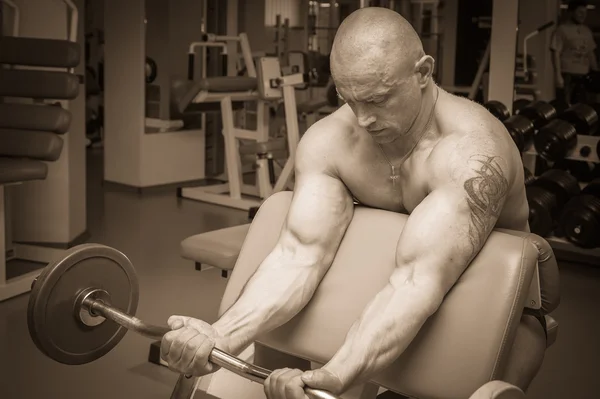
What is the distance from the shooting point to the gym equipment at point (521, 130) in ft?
15.0

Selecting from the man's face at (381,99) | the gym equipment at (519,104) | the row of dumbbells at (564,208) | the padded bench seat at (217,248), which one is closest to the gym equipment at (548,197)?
the row of dumbbells at (564,208)

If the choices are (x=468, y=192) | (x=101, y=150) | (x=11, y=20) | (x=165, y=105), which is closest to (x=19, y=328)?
(x=11, y=20)

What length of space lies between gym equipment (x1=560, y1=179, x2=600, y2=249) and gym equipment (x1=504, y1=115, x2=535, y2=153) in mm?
480

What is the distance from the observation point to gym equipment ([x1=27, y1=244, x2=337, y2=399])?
1725 millimetres

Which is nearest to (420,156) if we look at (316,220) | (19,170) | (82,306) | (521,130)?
(316,220)

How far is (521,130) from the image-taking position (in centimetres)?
464

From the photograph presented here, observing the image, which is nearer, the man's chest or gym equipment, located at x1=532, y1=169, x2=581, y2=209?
the man's chest

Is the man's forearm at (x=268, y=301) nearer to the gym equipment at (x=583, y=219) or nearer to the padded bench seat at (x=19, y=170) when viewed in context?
the padded bench seat at (x=19, y=170)

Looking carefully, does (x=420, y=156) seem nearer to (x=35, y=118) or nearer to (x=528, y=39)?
(x=35, y=118)

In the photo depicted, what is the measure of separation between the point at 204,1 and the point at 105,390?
14.0 ft

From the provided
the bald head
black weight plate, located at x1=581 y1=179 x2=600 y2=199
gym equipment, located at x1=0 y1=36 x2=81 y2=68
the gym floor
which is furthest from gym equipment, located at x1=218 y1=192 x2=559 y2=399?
black weight plate, located at x1=581 y1=179 x2=600 y2=199

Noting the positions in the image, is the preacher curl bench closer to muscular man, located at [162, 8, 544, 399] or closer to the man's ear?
muscular man, located at [162, 8, 544, 399]

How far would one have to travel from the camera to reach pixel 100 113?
25.9 feet

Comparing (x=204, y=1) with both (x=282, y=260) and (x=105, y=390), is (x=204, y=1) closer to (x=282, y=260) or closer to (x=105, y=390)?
(x=105, y=390)
